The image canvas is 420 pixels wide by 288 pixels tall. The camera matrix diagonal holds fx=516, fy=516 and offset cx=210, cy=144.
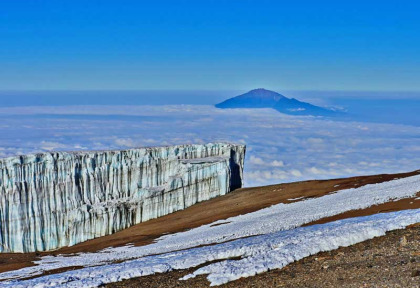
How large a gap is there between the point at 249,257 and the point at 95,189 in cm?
3820

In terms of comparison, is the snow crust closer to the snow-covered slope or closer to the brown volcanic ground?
the snow-covered slope

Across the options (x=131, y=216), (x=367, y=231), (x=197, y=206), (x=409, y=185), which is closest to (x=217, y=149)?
(x=197, y=206)

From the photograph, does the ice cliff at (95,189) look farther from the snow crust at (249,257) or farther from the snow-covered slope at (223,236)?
the snow crust at (249,257)

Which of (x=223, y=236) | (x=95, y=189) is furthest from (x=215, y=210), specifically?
(x=223, y=236)

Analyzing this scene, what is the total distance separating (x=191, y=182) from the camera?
62.1 metres

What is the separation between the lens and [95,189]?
190ft

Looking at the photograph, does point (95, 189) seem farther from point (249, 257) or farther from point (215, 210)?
point (249, 257)

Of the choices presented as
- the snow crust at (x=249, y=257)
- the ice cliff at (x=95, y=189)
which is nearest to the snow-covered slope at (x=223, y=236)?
the snow crust at (x=249, y=257)

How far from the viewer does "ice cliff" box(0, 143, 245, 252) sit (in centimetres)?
5366

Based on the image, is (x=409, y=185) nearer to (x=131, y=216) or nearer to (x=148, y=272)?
(x=148, y=272)

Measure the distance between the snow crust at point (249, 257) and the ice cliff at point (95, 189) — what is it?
3088cm

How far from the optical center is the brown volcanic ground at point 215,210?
47.6m

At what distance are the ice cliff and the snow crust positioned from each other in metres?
30.9

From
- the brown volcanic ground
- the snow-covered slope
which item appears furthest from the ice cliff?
the snow-covered slope
